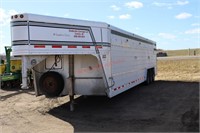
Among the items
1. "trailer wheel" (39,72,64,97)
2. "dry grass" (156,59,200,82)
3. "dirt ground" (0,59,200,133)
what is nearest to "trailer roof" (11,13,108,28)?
"trailer wheel" (39,72,64,97)

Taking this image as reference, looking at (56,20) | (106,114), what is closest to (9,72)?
(106,114)

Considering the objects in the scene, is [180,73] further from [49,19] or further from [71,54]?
[49,19]

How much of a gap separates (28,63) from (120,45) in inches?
148

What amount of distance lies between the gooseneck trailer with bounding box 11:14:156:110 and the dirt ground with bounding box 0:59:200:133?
68 cm

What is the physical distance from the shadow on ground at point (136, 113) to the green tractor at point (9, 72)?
573 cm

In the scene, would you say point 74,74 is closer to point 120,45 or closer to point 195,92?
point 120,45

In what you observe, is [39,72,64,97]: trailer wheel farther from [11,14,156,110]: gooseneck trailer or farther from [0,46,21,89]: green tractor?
[0,46,21,89]: green tractor

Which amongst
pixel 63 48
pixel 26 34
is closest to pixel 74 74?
pixel 63 48

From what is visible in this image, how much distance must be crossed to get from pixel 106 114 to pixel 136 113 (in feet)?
2.96

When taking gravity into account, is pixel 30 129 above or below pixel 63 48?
below

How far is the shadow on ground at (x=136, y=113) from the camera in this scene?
752 centimetres

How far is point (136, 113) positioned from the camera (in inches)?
358

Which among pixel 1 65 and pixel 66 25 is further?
pixel 1 65

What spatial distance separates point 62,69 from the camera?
9.30 metres
